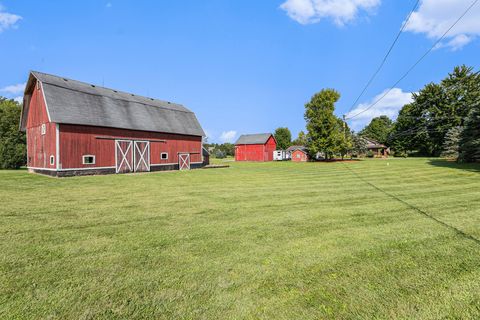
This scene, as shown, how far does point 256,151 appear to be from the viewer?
57938 millimetres

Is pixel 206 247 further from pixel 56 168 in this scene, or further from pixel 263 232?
pixel 56 168

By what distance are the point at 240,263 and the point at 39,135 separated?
24457 millimetres

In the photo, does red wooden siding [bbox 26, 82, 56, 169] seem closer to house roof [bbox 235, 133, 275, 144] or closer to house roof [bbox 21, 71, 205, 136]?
house roof [bbox 21, 71, 205, 136]

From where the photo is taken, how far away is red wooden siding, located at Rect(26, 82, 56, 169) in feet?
65.0

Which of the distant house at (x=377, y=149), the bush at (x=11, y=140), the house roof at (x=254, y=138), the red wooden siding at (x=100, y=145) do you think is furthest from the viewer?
the distant house at (x=377, y=149)

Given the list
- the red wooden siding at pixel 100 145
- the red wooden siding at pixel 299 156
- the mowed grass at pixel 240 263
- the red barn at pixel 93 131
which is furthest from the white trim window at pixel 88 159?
the red wooden siding at pixel 299 156

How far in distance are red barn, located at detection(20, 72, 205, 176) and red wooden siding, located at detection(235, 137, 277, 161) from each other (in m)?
29.6

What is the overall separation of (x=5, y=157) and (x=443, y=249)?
3916 cm

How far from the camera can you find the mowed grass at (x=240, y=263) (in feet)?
10.1

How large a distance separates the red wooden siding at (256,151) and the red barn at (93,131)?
29.6 m

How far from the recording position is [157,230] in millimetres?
6016

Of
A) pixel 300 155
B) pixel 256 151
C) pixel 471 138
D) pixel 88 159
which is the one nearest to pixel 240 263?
pixel 88 159

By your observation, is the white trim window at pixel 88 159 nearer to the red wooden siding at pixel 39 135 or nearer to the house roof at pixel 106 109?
the red wooden siding at pixel 39 135

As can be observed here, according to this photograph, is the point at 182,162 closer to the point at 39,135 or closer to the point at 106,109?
the point at 106,109
